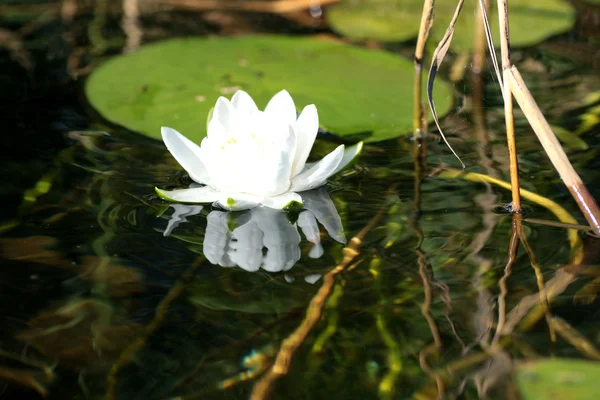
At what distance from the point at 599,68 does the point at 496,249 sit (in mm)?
1328

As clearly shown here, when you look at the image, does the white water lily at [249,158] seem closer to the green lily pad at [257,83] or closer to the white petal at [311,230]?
the white petal at [311,230]

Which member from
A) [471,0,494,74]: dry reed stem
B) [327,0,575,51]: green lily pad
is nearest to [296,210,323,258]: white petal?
[471,0,494,74]: dry reed stem

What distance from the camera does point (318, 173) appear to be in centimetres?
158

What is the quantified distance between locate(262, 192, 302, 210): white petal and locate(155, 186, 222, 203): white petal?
0.11m

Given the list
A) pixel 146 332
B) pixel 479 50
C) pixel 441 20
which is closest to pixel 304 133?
pixel 146 332

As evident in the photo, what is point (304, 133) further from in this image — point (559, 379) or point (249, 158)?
point (559, 379)

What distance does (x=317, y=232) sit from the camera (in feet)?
4.89

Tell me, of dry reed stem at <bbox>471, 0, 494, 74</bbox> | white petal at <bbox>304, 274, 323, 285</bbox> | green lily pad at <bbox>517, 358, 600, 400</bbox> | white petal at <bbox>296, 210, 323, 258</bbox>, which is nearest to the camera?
green lily pad at <bbox>517, 358, 600, 400</bbox>

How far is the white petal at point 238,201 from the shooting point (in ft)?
4.98

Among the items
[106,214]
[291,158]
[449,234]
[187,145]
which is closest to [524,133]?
[449,234]

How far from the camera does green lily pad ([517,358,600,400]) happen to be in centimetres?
97

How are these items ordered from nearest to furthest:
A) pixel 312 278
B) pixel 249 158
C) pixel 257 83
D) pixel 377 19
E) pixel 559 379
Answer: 1. pixel 559 379
2. pixel 312 278
3. pixel 249 158
4. pixel 257 83
5. pixel 377 19

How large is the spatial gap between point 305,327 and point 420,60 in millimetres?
848

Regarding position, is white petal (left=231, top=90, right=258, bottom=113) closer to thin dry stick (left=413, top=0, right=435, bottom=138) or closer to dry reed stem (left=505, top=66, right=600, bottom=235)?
thin dry stick (left=413, top=0, right=435, bottom=138)
